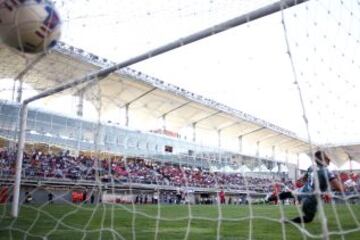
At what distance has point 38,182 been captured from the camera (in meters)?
20.0

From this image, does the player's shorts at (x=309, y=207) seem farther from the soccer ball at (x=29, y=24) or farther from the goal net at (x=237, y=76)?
the soccer ball at (x=29, y=24)

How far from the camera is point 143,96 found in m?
22.6

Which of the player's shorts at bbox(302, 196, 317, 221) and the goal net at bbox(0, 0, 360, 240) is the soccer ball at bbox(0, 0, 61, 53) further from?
the player's shorts at bbox(302, 196, 317, 221)

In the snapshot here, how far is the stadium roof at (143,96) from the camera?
701 centimetres

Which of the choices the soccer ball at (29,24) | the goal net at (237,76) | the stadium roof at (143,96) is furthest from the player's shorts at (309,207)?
the soccer ball at (29,24)

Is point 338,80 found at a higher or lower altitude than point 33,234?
higher

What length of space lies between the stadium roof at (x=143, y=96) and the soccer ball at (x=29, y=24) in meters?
0.69

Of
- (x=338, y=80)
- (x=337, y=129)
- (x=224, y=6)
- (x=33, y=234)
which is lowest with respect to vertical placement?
(x=33, y=234)

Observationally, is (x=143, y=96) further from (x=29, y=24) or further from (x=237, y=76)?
(x=29, y=24)

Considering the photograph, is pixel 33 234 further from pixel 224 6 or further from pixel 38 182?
pixel 38 182

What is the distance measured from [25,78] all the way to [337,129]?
18.8 feet

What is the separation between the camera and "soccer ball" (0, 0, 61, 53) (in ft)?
14.0

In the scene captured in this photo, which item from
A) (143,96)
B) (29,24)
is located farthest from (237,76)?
(143,96)

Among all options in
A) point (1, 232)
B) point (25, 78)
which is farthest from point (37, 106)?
point (1, 232)
